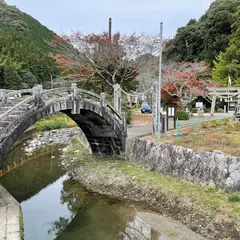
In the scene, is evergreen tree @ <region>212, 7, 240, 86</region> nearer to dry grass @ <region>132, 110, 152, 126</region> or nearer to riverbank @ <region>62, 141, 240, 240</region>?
dry grass @ <region>132, 110, 152, 126</region>

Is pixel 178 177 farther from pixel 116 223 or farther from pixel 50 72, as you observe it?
pixel 50 72

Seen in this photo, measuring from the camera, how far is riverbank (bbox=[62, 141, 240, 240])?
9336 millimetres

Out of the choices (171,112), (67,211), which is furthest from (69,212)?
(171,112)

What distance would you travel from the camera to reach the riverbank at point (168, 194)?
934 centimetres

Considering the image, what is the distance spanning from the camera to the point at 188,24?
1826 inches

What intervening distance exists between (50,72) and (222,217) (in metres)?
46.3

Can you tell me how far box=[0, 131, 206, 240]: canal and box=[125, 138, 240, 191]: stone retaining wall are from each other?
8.08ft

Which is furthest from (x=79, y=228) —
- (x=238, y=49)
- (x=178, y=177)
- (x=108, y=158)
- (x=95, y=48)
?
(x=238, y=49)

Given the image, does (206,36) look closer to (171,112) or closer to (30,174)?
(171,112)

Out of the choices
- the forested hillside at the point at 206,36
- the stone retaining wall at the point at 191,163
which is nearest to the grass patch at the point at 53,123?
the stone retaining wall at the point at 191,163

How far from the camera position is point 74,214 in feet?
38.5

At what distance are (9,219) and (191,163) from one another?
24.1 feet

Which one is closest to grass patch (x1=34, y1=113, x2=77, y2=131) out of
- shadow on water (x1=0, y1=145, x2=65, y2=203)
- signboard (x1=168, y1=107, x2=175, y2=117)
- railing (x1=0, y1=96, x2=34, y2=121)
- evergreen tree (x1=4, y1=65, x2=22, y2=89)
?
shadow on water (x1=0, y1=145, x2=65, y2=203)

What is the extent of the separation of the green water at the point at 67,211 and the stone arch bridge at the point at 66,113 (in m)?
2.99
